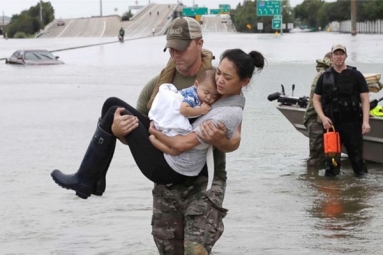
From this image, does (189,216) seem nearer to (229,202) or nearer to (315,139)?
(229,202)

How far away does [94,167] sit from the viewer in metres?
6.07

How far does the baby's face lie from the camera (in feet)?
19.1

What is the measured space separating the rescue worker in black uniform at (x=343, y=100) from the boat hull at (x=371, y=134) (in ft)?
2.44

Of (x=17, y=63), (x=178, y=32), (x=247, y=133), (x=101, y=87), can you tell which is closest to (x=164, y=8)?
(x=17, y=63)

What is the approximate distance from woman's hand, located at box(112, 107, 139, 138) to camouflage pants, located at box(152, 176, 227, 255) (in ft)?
1.43

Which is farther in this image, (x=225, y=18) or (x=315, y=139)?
(x=225, y=18)

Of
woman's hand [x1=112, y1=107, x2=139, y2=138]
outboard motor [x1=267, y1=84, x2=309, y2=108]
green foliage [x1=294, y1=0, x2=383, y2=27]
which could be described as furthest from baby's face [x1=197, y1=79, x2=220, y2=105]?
green foliage [x1=294, y1=0, x2=383, y2=27]

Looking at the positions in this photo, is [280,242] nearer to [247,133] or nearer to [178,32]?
[178,32]

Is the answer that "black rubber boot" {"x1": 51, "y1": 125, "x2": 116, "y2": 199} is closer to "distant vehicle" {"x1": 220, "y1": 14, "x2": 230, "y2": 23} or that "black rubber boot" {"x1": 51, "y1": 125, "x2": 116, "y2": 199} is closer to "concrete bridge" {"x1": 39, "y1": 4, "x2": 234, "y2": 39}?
"concrete bridge" {"x1": 39, "y1": 4, "x2": 234, "y2": 39}

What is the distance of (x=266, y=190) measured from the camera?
11383 millimetres

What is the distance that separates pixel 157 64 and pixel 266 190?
35759 millimetres

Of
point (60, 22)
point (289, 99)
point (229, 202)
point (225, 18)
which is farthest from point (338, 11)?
point (229, 202)

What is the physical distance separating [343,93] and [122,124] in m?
5.42

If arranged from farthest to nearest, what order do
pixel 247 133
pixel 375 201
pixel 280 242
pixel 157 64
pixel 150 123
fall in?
pixel 157 64 < pixel 247 133 < pixel 375 201 < pixel 280 242 < pixel 150 123
